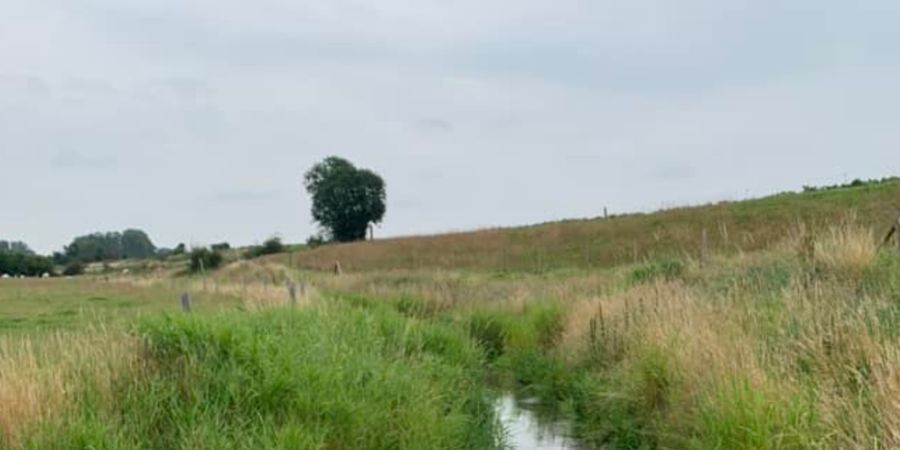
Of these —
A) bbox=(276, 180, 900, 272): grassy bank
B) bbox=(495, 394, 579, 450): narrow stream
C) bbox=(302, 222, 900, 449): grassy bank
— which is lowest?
bbox=(495, 394, 579, 450): narrow stream

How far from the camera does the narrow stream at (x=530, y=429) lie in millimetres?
10203

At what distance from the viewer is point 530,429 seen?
11.3 m

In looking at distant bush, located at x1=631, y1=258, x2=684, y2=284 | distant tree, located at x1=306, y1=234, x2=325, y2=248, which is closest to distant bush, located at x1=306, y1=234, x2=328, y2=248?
distant tree, located at x1=306, y1=234, x2=325, y2=248

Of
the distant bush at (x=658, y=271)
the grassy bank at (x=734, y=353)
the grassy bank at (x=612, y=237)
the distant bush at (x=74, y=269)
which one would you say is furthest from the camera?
the distant bush at (x=74, y=269)

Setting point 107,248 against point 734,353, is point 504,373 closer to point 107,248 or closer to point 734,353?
point 734,353

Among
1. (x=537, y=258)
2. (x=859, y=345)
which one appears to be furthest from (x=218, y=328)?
(x=537, y=258)

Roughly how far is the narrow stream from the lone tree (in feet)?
216

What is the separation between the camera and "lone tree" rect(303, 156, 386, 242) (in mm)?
78625

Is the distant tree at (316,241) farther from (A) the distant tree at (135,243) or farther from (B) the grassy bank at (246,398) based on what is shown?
(B) the grassy bank at (246,398)

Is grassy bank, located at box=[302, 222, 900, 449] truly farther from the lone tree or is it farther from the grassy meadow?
the lone tree

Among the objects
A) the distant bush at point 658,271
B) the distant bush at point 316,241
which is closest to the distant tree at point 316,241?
the distant bush at point 316,241

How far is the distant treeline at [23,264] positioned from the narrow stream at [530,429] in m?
54.5

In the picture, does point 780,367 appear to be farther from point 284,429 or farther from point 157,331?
point 157,331

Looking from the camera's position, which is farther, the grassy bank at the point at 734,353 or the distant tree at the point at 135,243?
the distant tree at the point at 135,243
